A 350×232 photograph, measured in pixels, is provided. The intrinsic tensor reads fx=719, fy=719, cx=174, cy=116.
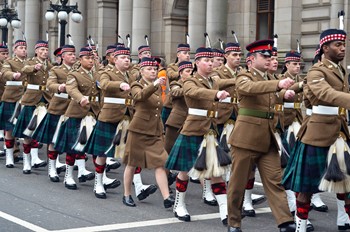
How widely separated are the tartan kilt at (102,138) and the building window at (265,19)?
11270 mm

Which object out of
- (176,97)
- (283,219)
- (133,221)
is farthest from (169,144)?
(283,219)

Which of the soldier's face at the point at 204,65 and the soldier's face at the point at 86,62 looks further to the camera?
the soldier's face at the point at 86,62

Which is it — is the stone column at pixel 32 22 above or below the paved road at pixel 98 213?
above

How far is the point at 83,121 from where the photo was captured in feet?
36.1

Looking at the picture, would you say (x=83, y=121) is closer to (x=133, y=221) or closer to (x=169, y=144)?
(x=169, y=144)

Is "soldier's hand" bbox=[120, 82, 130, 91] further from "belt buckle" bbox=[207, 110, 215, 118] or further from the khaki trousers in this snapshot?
the khaki trousers

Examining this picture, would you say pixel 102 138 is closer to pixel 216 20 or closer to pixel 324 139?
pixel 324 139

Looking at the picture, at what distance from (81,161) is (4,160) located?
3097mm

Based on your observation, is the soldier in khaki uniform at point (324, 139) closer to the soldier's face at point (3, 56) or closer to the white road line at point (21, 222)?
the white road line at point (21, 222)

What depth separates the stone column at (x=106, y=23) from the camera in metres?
29.0

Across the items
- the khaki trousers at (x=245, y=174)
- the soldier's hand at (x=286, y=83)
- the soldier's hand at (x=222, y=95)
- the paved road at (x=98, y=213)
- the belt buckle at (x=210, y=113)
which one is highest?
the soldier's hand at (x=286, y=83)

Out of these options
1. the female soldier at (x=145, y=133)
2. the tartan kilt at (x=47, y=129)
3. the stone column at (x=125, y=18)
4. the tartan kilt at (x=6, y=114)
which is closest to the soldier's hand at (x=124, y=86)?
the female soldier at (x=145, y=133)

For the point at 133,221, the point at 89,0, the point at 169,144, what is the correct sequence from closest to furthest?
the point at 133,221 < the point at 169,144 < the point at 89,0

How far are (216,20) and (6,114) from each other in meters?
9.64
